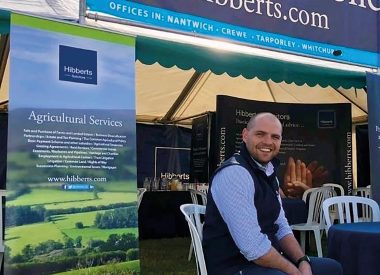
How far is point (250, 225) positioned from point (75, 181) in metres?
1.45

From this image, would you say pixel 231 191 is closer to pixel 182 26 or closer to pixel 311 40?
pixel 182 26

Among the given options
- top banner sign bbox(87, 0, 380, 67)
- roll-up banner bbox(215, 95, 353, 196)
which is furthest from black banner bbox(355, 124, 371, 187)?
top banner sign bbox(87, 0, 380, 67)

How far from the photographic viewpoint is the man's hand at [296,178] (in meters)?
7.16

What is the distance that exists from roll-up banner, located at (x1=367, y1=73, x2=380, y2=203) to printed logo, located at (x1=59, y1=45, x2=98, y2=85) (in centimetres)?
306

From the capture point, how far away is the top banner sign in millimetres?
4009

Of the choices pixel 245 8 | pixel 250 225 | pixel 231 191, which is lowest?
pixel 250 225

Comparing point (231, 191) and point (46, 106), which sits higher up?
point (46, 106)

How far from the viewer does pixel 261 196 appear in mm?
2244

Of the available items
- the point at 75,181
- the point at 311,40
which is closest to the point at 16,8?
the point at 75,181

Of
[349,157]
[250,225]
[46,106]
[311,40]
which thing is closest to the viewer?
[250,225]

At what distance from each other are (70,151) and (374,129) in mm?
3336

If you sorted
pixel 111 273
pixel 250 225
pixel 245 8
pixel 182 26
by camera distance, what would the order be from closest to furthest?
pixel 250 225, pixel 111 273, pixel 182 26, pixel 245 8

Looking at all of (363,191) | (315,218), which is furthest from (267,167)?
(363,191)

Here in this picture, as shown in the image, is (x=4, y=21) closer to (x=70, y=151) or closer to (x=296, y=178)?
(x=70, y=151)
